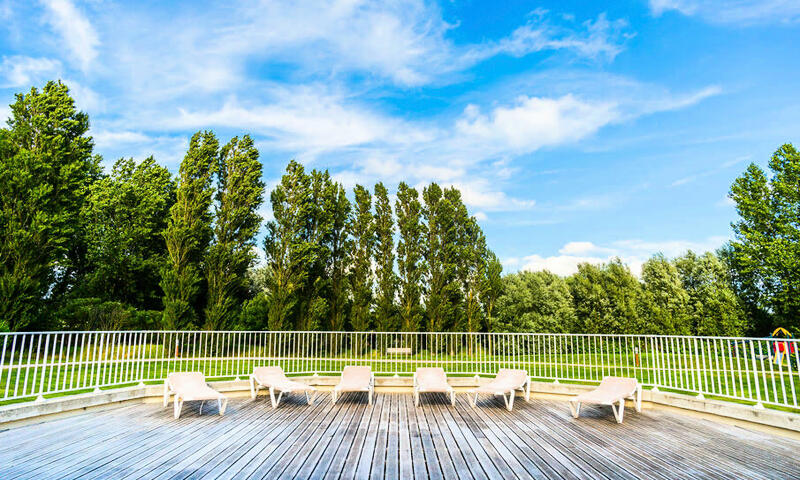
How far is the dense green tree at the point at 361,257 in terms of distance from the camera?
67.1ft

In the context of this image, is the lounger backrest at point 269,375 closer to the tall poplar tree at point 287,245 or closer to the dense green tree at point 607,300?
the tall poplar tree at point 287,245

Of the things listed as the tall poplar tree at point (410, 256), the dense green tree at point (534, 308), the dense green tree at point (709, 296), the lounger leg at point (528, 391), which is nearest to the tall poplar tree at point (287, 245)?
the tall poplar tree at point (410, 256)

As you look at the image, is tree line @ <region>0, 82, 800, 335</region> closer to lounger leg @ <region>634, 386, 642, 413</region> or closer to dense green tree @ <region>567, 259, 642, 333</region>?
dense green tree @ <region>567, 259, 642, 333</region>

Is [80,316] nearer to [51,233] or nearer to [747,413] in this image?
[51,233]

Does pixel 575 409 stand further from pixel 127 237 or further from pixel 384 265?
pixel 127 237

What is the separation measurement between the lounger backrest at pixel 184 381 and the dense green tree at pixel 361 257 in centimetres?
1318

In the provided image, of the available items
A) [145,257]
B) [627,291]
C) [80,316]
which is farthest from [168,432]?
[627,291]

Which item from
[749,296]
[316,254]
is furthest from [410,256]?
[749,296]

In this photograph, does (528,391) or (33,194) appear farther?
(33,194)

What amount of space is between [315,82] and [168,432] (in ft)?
34.2

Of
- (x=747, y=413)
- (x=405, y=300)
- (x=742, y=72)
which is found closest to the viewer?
(x=747, y=413)

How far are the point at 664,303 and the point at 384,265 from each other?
22727 mm

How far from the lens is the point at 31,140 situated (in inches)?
683

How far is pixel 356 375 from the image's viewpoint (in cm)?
841
